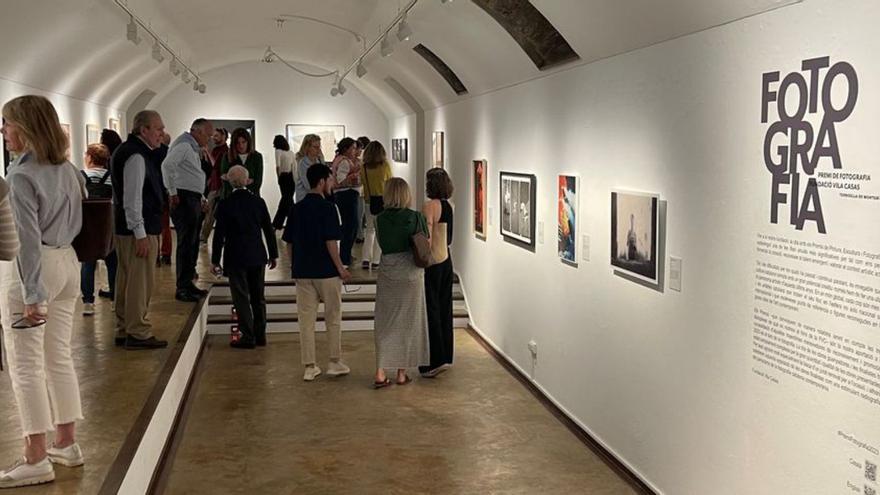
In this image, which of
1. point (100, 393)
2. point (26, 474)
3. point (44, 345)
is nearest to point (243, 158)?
point (100, 393)

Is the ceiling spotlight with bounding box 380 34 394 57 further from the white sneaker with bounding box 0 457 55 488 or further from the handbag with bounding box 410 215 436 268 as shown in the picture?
the white sneaker with bounding box 0 457 55 488

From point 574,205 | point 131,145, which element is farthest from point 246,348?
point 574,205

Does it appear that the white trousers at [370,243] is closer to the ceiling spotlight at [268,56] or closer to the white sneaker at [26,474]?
the ceiling spotlight at [268,56]

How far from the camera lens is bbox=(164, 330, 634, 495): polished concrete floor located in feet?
18.8

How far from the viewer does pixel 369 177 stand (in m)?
10.8

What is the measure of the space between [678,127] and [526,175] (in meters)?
3.12

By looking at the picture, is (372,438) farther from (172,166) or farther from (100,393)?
(172,166)

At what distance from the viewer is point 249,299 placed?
369 inches

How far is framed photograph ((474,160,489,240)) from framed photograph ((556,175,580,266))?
2.60 metres

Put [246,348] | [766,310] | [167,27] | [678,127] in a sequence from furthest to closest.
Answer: [167,27] < [246,348] < [678,127] < [766,310]

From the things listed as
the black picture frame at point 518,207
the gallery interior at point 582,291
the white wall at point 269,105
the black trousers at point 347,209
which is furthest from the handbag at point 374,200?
the white wall at point 269,105

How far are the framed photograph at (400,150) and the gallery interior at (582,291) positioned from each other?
4.45m

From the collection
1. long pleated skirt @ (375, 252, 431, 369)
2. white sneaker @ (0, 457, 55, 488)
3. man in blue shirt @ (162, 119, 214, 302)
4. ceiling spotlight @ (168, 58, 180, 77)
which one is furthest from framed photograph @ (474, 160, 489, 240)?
white sneaker @ (0, 457, 55, 488)

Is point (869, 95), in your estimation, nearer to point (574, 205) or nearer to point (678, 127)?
point (678, 127)
